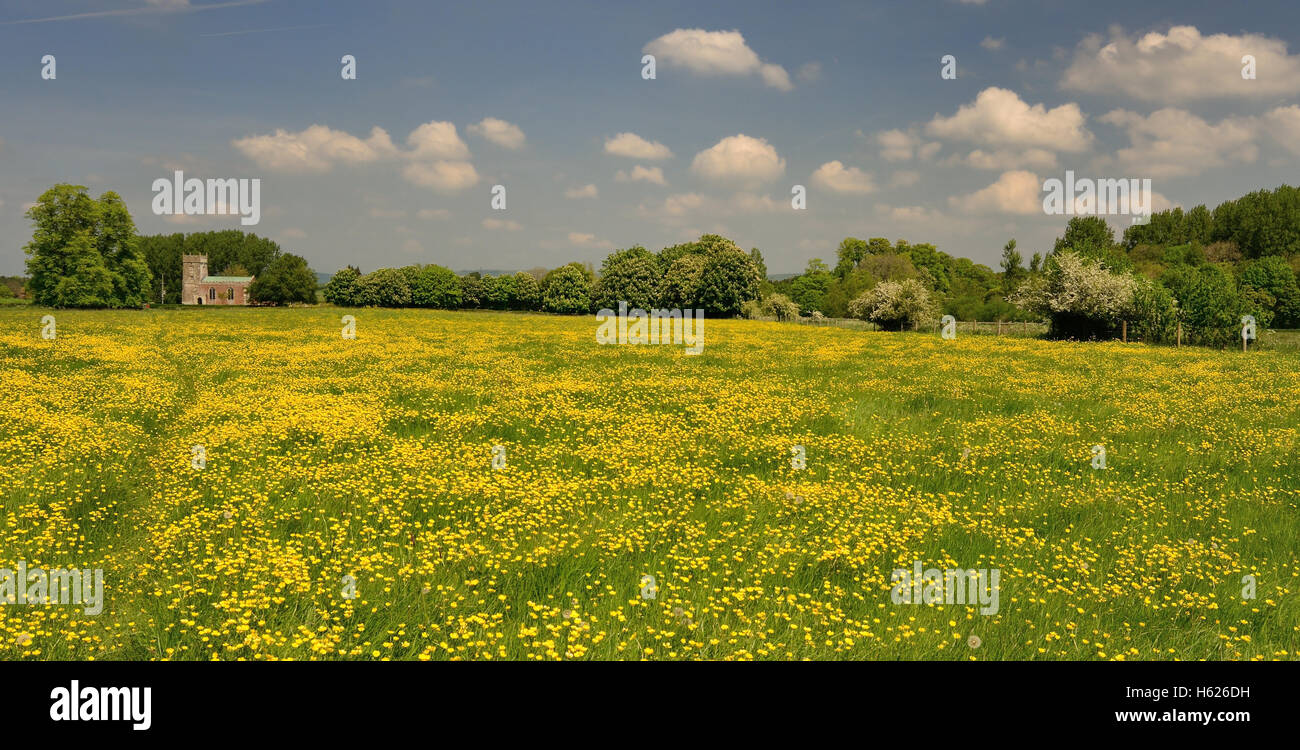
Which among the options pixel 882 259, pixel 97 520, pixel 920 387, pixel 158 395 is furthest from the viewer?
pixel 882 259

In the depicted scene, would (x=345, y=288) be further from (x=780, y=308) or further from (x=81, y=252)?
(x=780, y=308)

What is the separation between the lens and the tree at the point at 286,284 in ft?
486

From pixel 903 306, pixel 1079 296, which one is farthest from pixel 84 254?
pixel 1079 296

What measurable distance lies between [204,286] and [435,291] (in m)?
66.9

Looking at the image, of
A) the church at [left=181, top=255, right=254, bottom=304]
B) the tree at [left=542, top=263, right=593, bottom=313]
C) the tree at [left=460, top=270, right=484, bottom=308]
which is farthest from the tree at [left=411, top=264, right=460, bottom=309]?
the church at [left=181, top=255, right=254, bottom=304]

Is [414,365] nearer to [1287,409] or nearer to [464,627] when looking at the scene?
[464,627]

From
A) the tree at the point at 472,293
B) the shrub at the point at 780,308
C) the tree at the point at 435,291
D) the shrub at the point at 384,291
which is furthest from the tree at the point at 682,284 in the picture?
the shrub at the point at 384,291

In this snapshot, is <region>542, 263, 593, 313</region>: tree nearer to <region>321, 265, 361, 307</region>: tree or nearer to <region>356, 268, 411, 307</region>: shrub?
<region>356, 268, 411, 307</region>: shrub

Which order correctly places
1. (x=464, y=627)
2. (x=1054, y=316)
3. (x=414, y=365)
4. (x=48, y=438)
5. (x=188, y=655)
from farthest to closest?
(x=1054, y=316), (x=414, y=365), (x=48, y=438), (x=464, y=627), (x=188, y=655)

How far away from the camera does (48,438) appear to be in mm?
13062
